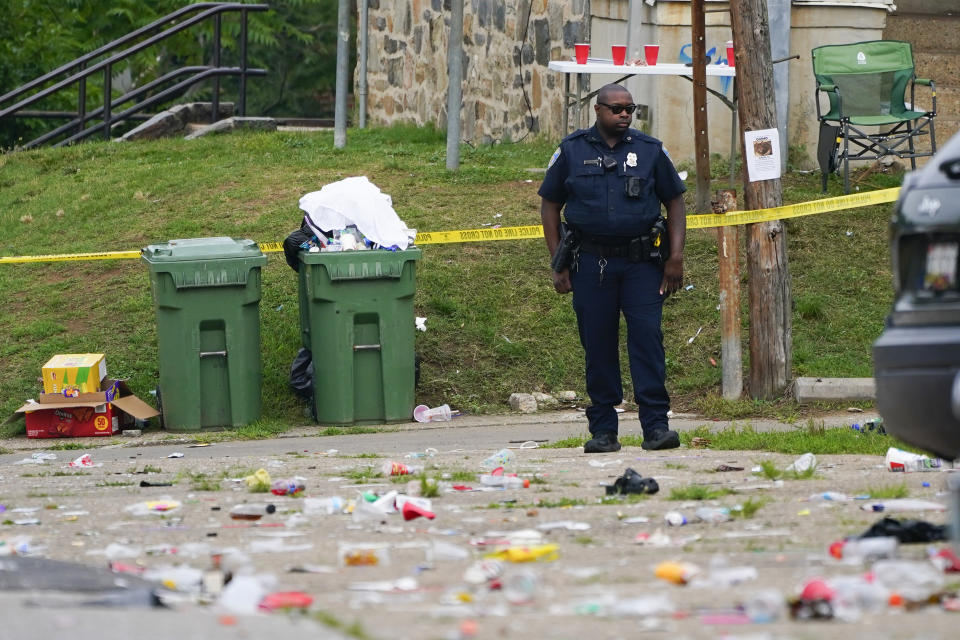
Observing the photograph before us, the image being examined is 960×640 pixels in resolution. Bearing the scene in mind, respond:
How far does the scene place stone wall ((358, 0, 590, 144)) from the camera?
16.5 m

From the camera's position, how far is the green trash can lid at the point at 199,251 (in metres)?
9.63

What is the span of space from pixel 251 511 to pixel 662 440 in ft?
8.34

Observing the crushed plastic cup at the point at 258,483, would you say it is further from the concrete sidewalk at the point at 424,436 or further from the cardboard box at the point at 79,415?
the cardboard box at the point at 79,415

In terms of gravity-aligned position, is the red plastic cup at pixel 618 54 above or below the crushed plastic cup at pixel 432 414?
above

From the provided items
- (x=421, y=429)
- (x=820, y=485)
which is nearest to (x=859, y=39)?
(x=421, y=429)

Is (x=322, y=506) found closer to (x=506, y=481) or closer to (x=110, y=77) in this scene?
(x=506, y=481)

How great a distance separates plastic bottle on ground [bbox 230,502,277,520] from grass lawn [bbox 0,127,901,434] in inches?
143

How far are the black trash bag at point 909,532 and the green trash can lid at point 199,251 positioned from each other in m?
5.51

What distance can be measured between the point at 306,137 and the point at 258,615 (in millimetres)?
14114

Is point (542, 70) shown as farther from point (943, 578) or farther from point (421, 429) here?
point (943, 578)

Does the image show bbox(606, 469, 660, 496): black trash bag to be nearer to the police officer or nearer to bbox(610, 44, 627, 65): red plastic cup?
the police officer

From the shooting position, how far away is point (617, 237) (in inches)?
295

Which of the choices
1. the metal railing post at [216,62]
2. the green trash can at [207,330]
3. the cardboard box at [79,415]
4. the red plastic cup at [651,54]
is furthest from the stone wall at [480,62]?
the cardboard box at [79,415]

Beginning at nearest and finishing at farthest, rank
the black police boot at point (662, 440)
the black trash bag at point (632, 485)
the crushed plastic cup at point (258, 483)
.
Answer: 1. the black trash bag at point (632, 485)
2. the crushed plastic cup at point (258, 483)
3. the black police boot at point (662, 440)
